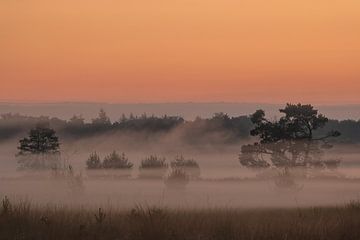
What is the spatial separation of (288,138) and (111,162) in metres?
42.3

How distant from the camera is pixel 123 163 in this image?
99.8 meters

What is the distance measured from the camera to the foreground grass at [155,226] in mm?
13844

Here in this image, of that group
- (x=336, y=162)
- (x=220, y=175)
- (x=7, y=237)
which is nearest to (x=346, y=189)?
(x=336, y=162)

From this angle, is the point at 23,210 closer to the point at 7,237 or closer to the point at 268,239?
the point at 7,237

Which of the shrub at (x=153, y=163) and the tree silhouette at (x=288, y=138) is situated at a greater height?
the tree silhouette at (x=288, y=138)

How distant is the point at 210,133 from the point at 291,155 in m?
125

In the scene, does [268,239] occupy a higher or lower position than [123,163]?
higher

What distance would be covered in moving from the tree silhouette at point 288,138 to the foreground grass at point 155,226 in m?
44.1

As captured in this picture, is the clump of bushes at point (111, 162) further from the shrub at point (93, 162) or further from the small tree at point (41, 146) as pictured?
the small tree at point (41, 146)

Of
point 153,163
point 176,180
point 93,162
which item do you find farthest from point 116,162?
point 176,180

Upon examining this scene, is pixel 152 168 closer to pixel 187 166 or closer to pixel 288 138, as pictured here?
pixel 187 166

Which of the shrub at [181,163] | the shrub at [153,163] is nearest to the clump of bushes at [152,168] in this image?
the shrub at [153,163]

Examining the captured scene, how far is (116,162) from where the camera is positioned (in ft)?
333

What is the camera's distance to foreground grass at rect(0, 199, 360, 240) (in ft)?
45.4
